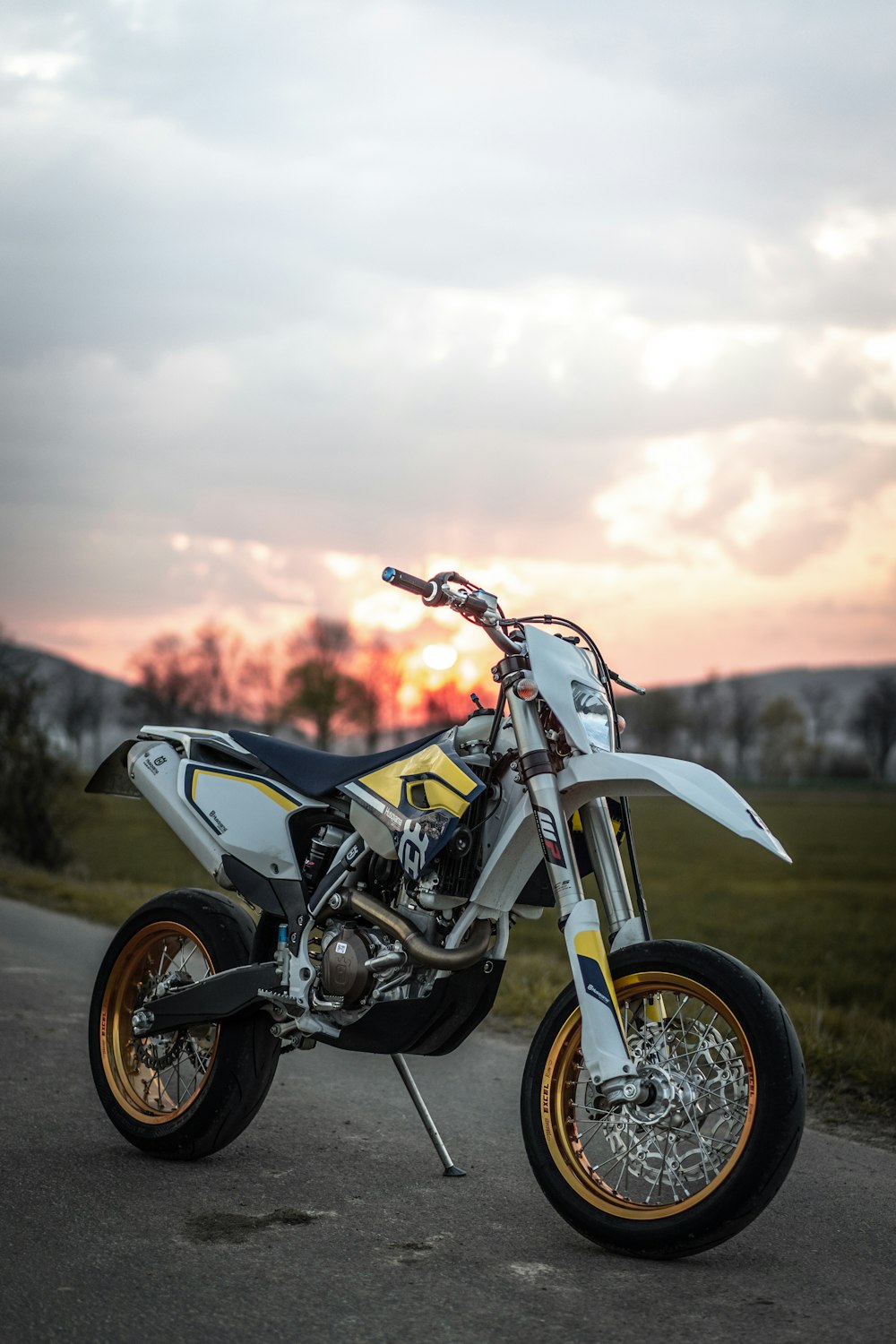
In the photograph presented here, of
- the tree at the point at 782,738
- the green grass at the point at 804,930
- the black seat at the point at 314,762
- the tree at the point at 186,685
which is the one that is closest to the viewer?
the black seat at the point at 314,762

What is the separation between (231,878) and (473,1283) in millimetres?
1787

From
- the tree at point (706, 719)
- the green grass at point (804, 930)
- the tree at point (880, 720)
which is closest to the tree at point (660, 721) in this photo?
the tree at point (706, 719)

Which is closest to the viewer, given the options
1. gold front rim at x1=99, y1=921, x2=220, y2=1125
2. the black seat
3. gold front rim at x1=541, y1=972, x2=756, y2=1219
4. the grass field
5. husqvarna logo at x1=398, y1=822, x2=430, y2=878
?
gold front rim at x1=541, y1=972, x2=756, y2=1219

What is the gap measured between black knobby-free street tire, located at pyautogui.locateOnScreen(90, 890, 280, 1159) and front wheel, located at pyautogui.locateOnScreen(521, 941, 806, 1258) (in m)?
1.19

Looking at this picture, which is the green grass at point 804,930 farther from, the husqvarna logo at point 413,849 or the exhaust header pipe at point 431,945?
the husqvarna logo at point 413,849

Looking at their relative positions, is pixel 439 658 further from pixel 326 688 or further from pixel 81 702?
pixel 81 702

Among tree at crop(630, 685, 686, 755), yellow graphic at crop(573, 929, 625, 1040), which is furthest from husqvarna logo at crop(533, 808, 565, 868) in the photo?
tree at crop(630, 685, 686, 755)

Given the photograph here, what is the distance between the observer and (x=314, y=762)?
15.8 ft

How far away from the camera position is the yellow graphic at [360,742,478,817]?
426 centimetres

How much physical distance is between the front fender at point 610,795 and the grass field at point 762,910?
2.65m

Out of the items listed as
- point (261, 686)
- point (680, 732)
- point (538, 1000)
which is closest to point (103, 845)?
point (538, 1000)

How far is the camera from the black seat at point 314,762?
4.56 metres

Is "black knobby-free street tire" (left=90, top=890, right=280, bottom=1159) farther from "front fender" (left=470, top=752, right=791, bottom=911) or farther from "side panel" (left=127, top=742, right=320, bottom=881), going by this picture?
"front fender" (left=470, top=752, right=791, bottom=911)

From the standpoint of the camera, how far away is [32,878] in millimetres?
15789
